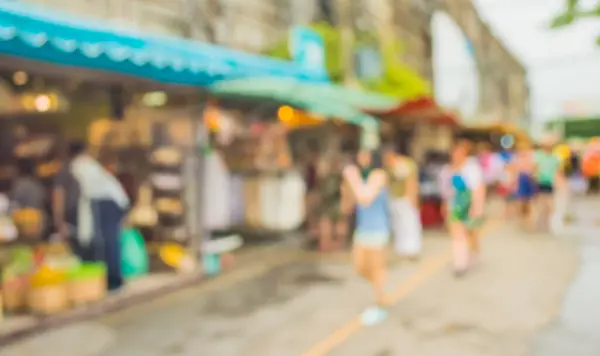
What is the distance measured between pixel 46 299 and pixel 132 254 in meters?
2.18

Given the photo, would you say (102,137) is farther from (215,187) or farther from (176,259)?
(215,187)

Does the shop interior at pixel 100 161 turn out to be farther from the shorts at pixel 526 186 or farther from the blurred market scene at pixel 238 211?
the shorts at pixel 526 186

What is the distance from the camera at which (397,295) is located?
942 centimetres

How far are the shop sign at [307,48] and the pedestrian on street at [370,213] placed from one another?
7136 mm

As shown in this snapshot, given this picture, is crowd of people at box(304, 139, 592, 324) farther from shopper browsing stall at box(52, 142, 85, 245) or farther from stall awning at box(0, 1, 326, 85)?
shopper browsing stall at box(52, 142, 85, 245)

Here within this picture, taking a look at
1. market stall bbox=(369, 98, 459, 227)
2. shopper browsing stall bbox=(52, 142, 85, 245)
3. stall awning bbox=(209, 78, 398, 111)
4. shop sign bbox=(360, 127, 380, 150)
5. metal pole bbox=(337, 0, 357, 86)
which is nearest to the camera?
shopper browsing stall bbox=(52, 142, 85, 245)

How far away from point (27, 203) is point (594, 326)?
868 cm

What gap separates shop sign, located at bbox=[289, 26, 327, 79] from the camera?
1606 cm

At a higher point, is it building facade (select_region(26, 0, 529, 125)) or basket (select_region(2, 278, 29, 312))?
building facade (select_region(26, 0, 529, 125))

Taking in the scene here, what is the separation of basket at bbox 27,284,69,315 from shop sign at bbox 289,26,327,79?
8.38m

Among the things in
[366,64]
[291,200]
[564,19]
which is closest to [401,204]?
[291,200]

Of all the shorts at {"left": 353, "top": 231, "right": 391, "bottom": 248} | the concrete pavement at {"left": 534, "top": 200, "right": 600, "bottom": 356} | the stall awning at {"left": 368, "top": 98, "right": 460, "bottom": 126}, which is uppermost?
the stall awning at {"left": 368, "top": 98, "right": 460, "bottom": 126}

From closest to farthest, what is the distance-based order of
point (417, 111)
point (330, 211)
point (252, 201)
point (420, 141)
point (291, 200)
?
1. point (330, 211)
2. point (252, 201)
3. point (291, 200)
4. point (417, 111)
5. point (420, 141)

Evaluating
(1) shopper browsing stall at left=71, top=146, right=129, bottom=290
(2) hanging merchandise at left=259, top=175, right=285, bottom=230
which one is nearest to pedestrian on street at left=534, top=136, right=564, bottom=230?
(2) hanging merchandise at left=259, top=175, right=285, bottom=230
